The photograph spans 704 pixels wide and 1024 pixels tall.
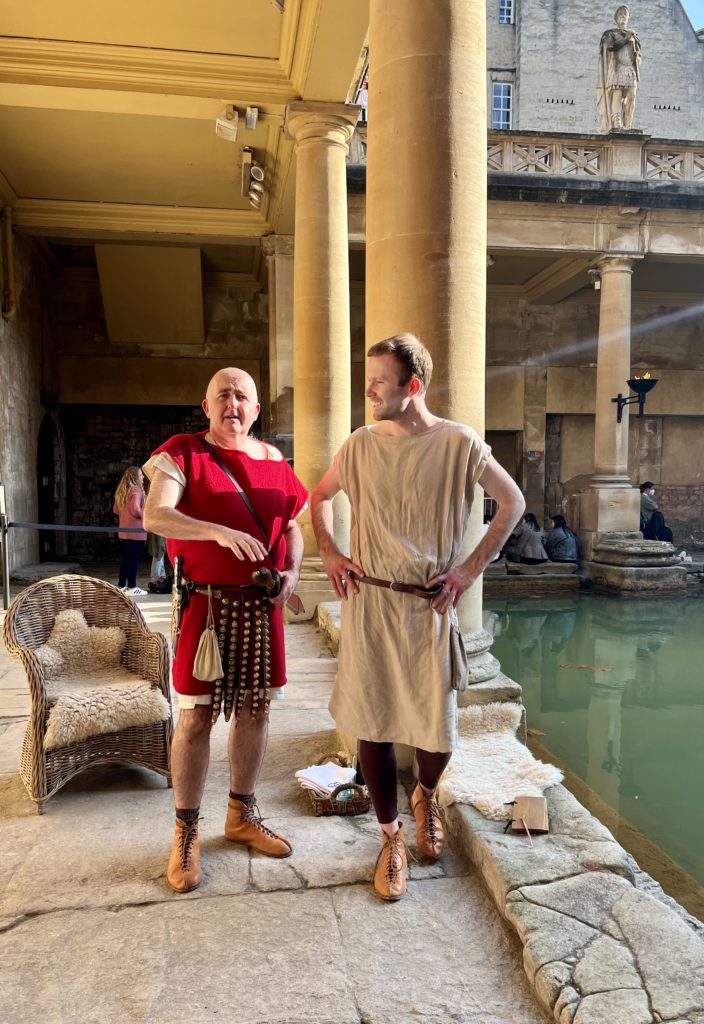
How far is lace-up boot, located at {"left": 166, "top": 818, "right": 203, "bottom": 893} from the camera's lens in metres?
2.13

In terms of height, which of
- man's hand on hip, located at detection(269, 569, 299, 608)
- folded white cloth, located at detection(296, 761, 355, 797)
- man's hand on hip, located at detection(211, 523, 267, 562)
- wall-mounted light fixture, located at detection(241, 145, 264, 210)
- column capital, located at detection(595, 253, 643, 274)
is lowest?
folded white cloth, located at detection(296, 761, 355, 797)

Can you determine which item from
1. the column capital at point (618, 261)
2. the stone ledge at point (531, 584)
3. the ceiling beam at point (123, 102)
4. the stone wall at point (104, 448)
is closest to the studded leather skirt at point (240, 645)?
the ceiling beam at point (123, 102)

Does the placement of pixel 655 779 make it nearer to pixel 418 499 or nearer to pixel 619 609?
pixel 418 499

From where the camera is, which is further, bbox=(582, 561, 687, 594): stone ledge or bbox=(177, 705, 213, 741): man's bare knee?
bbox=(582, 561, 687, 594): stone ledge

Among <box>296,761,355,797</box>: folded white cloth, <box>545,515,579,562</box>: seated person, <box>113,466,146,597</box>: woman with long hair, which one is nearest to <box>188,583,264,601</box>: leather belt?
<box>296,761,355,797</box>: folded white cloth

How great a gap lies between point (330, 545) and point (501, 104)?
68.8 ft

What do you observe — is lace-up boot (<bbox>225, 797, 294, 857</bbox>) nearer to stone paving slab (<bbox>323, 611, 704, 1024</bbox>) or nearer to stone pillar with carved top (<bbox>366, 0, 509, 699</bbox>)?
stone paving slab (<bbox>323, 611, 704, 1024</bbox>)

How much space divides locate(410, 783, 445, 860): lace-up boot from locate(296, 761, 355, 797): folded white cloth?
41cm

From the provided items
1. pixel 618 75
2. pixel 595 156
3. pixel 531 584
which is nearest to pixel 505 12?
pixel 618 75

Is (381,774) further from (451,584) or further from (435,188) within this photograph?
(435,188)

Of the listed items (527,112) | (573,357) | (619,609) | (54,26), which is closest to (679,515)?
(573,357)

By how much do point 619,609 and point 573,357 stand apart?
730 centimetres

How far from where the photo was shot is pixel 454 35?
2.71 m

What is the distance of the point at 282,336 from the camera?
9156 mm
